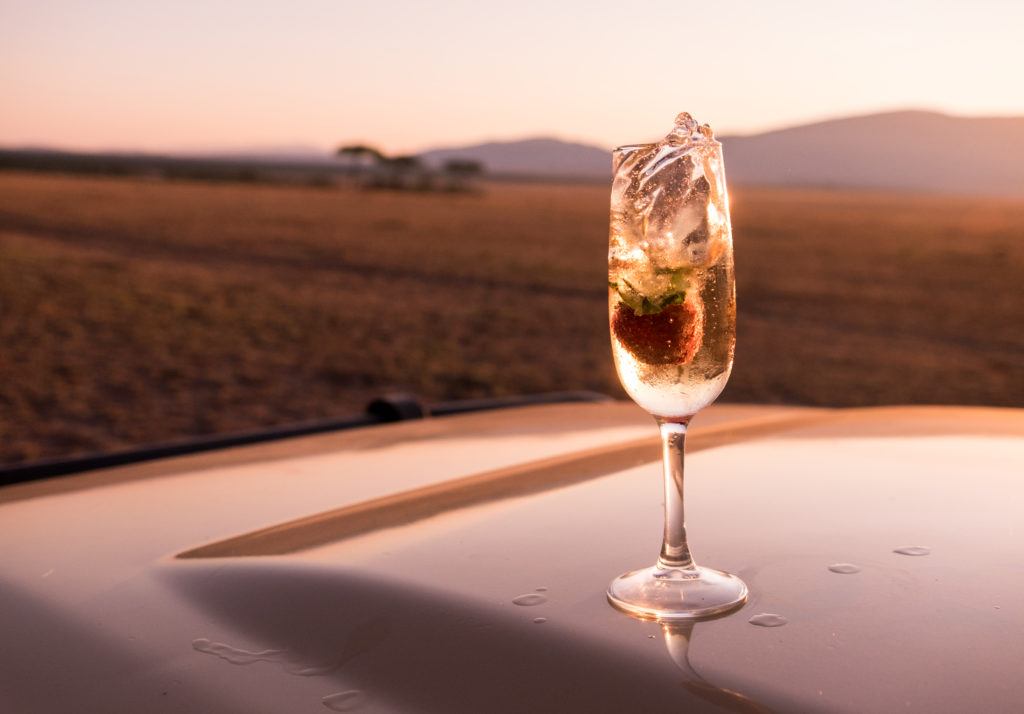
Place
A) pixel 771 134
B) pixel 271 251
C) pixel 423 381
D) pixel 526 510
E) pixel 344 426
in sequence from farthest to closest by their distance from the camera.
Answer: pixel 271 251
pixel 423 381
pixel 344 426
pixel 771 134
pixel 526 510

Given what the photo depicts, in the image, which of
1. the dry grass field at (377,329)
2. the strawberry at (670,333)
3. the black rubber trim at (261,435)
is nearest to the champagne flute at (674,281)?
the strawberry at (670,333)

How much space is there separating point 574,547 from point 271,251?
74.7ft

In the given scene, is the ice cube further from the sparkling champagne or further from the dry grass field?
the dry grass field

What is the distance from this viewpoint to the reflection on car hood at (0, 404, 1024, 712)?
3.08ft

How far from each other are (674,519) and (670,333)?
218 mm

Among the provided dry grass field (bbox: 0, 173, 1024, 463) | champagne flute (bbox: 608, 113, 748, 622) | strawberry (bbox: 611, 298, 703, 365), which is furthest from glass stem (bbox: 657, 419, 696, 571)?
dry grass field (bbox: 0, 173, 1024, 463)

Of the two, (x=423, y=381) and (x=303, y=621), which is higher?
(x=303, y=621)

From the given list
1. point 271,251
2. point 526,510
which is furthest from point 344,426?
point 271,251

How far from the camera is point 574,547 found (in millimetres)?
1311

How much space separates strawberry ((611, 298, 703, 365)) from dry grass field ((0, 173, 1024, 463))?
1.90 m

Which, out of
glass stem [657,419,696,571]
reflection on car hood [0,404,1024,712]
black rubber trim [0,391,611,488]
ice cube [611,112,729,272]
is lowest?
black rubber trim [0,391,611,488]

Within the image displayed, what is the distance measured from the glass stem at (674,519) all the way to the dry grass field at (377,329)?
1.96m

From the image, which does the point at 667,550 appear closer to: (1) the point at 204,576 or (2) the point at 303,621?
(2) the point at 303,621

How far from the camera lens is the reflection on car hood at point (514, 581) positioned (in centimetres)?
94
